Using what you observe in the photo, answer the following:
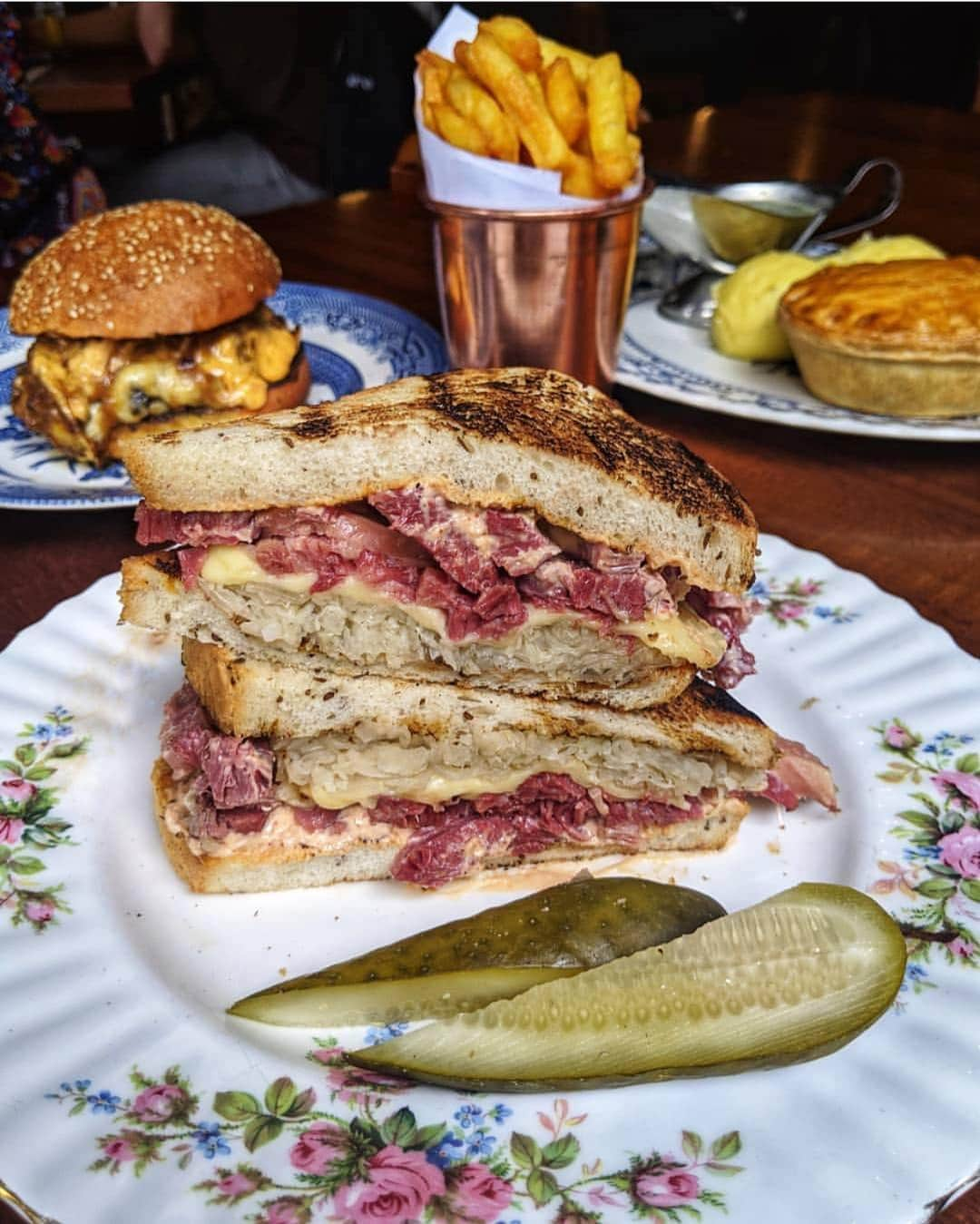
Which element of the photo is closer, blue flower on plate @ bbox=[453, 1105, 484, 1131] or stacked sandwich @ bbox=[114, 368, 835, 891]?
blue flower on plate @ bbox=[453, 1105, 484, 1131]

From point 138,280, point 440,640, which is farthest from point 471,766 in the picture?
point 138,280

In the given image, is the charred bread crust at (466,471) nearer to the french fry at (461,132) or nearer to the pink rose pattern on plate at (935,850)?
the pink rose pattern on plate at (935,850)

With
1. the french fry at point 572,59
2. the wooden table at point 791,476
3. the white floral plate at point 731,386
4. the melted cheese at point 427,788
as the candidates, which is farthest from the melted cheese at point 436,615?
the french fry at point 572,59

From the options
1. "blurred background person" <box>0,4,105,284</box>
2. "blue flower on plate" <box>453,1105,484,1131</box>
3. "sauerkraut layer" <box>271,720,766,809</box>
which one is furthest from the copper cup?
"blurred background person" <box>0,4,105,284</box>

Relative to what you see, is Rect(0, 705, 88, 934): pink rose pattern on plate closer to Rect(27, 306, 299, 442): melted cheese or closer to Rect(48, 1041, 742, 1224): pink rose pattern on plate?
Rect(48, 1041, 742, 1224): pink rose pattern on plate

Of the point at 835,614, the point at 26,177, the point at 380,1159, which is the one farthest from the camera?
the point at 26,177

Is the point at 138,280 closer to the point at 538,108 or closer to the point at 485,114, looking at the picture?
the point at 485,114

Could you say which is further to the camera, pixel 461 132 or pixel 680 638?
pixel 461 132
